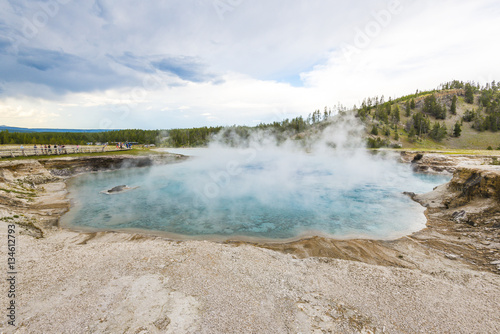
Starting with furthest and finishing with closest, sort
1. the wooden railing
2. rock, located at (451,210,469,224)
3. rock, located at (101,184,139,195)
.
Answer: the wooden railing, rock, located at (101,184,139,195), rock, located at (451,210,469,224)

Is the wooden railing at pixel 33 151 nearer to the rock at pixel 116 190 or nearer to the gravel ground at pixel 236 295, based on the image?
the rock at pixel 116 190

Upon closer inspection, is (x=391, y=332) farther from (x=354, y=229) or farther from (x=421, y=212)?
(x=421, y=212)

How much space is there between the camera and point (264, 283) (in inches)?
250

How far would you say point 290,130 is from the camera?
96.7 m

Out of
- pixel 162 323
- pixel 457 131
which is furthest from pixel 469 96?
pixel 162 323

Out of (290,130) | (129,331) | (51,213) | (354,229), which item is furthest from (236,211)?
(290,130)

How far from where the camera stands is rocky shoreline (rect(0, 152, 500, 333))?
483 cm

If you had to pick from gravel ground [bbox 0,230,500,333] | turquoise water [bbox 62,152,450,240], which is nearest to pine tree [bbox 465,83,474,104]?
turquoise water [bbox 62,152,450,240]

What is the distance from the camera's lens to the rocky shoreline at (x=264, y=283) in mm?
4828

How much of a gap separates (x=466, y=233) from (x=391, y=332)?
28.5 feet

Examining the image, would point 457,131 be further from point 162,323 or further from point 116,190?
point 162,323

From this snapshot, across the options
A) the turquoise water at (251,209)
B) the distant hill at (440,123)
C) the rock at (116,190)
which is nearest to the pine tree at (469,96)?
the distant hill at (440,123)

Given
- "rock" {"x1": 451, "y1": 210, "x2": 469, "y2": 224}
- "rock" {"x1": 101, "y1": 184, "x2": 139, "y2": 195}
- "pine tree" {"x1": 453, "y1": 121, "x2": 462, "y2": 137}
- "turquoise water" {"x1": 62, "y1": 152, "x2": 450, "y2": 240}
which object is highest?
"pine tree" {"x1": 453, "y1": 121, "x2": 462, "y2": 137}

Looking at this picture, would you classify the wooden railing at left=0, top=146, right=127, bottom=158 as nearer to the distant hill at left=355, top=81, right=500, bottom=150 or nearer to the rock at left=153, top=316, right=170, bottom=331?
the rock at left=153, top=316, right=170, bottom=331
